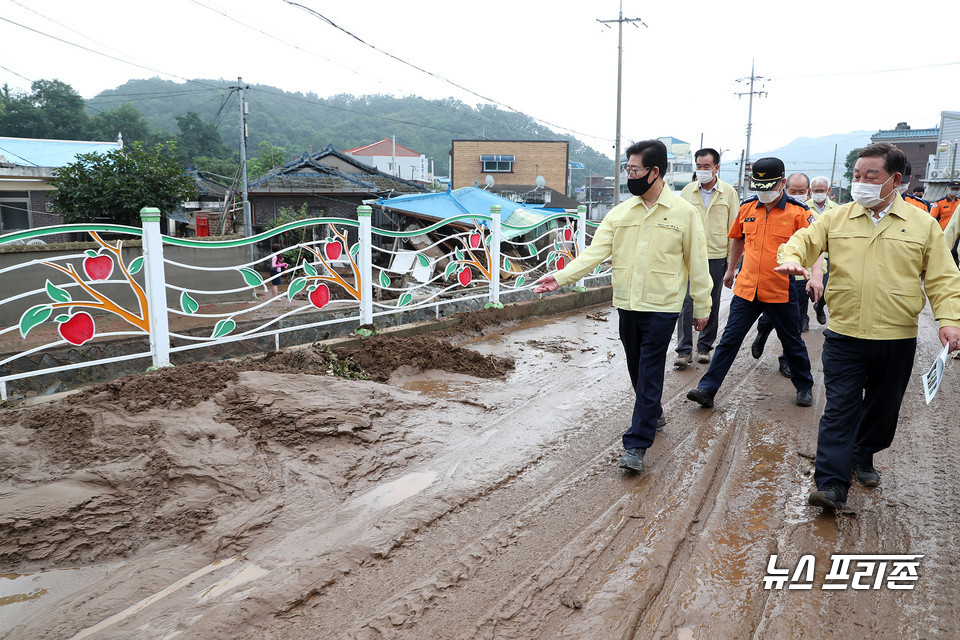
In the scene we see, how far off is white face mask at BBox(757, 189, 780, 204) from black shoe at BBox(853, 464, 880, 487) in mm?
2162

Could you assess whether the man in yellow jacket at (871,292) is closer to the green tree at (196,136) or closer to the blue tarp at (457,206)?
the blue tarp at (457,206)

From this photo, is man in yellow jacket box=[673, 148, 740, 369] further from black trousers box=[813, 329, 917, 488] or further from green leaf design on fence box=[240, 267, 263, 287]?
green leaf design on fence box=[240, 267, 263, 287]

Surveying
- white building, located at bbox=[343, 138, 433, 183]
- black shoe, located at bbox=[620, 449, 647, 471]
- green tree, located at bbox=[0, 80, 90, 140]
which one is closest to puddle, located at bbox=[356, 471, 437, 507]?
black shoe, located at bbox=[620, 449, 647, 471]

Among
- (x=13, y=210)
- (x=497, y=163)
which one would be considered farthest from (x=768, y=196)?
(x=497, y=163)

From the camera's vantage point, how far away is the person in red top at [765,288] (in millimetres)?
4680

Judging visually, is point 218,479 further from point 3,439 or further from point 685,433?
point 685,433

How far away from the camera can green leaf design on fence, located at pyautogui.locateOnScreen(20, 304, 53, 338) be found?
4.19 m

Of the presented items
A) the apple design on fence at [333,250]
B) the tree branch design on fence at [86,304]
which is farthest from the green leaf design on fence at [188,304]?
the apple design on fence at [333,250]

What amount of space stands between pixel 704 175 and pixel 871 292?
121 inches

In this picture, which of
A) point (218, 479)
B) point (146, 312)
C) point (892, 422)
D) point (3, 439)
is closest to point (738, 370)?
point (892, 422)

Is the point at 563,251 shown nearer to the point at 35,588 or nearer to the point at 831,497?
the point at 831,497

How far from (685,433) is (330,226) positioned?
3.96 metres

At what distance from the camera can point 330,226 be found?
20.7 feet

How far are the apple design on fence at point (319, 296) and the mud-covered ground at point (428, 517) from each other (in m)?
1.25
